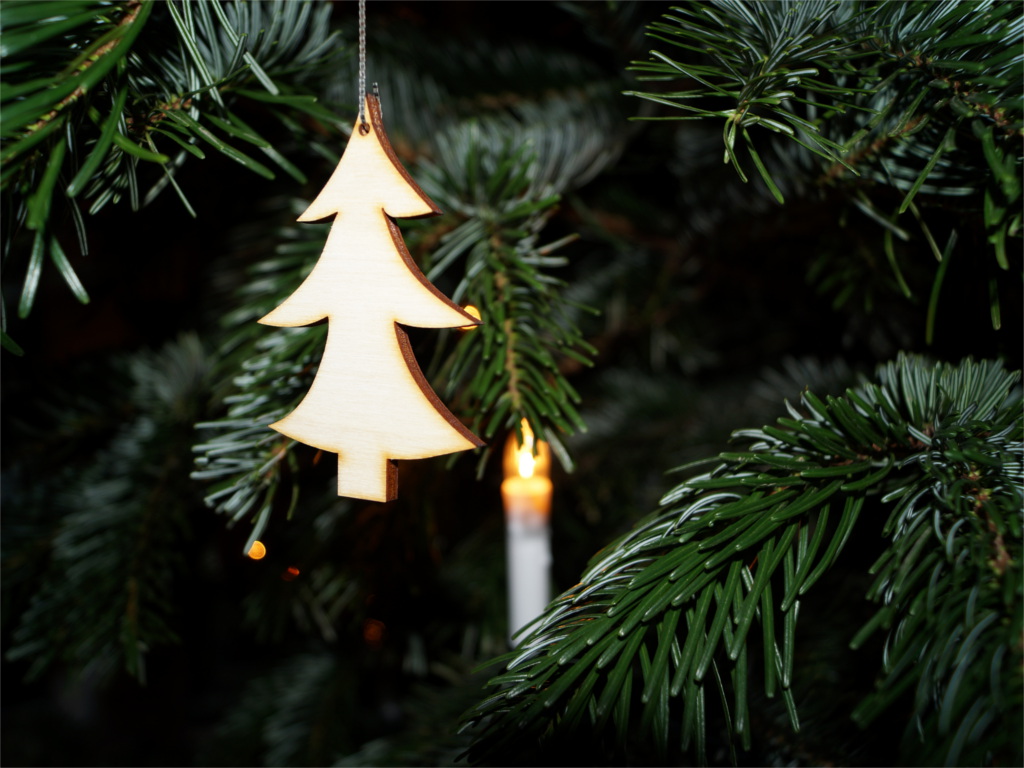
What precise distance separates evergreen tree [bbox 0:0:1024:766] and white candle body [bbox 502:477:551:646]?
4 cm

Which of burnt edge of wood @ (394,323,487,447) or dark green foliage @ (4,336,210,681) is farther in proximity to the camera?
dark green foliage @ (4,336,210,681)

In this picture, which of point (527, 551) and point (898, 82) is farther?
point (527, 551)

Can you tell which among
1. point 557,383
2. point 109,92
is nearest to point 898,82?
point 557,383

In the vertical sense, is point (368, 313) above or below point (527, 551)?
above

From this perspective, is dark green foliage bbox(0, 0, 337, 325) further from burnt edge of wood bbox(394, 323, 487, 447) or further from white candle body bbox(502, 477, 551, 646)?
white candle body bbox(502, 477, 551, 646)

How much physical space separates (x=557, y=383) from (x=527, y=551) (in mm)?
180

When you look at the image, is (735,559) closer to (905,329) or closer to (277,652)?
(905,329)

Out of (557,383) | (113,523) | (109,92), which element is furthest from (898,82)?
(113,523)

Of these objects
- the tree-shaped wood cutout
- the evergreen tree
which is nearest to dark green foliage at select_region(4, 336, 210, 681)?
the evergreen tree

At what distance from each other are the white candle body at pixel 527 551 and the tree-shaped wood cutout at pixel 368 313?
0.55 feet

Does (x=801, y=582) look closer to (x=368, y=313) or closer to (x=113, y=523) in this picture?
(x=368, y=313)

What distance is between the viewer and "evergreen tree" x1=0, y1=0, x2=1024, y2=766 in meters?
0.23

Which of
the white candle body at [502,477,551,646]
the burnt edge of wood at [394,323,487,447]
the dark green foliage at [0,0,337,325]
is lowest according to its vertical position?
the white candle body at [502,477,551,646]

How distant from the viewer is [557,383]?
0.29m
